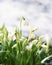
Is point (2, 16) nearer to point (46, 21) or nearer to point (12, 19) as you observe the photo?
point (12, 19)

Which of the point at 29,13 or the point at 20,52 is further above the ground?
the point at 20,52

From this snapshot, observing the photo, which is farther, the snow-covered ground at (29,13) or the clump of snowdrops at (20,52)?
the snow-covered ground at (29,13)

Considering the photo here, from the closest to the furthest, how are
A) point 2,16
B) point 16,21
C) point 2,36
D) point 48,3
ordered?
point 2,36 → point 16,21 → point 2,16 → point 48,3

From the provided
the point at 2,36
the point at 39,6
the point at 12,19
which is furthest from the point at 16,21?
the point at 2,36

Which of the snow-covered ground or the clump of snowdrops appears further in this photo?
the snow-covered ground

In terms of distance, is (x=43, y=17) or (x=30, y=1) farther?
(x=30, y=1)

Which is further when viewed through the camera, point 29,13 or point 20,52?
point 29,13

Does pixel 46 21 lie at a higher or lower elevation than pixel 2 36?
lower

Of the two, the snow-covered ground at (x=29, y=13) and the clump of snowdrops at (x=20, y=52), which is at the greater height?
the clump of snowdrops at (x=20, y=52)
